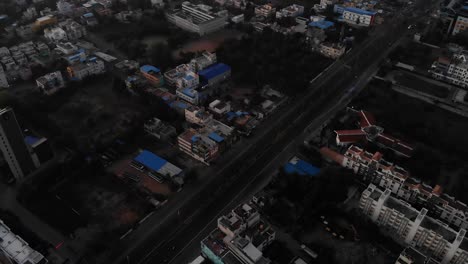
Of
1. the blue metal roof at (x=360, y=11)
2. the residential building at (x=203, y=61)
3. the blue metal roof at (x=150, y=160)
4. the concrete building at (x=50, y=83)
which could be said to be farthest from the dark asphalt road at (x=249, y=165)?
the concrete building at (x=50, y=83)

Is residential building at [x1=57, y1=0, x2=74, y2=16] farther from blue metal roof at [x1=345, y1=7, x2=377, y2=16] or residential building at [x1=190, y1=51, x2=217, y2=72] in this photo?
blue metal roof at [x1=345, y1=7, x2=377, y2=16]

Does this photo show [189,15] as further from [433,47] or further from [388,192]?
[388,192]

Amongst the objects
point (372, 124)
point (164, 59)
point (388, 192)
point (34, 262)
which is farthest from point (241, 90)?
point (34, 262)

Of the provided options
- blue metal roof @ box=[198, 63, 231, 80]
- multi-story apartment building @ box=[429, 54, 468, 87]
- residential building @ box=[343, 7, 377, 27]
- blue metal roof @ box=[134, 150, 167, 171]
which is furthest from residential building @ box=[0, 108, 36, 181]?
residential building @ box=[343, 7, 377, 27]

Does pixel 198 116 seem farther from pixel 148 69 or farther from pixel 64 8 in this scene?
pixel 64 8

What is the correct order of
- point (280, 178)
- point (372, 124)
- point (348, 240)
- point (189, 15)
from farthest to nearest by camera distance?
1. point (189, 15)
2. point (372, 124)
3. point (280, 178)
4. point (348, 240)

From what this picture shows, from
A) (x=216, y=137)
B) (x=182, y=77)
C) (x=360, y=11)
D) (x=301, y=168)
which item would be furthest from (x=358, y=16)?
(x=216, y=137)
